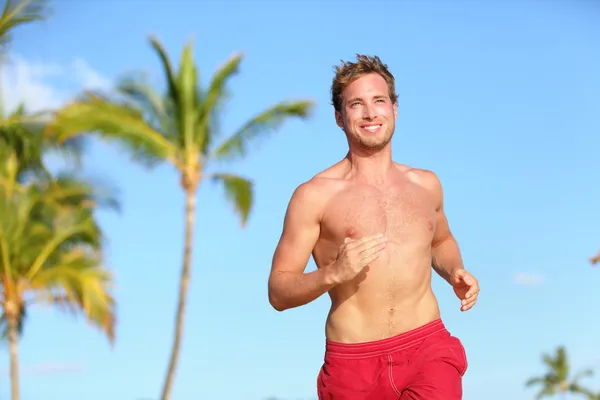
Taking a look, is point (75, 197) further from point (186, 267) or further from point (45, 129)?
point (186, 267)

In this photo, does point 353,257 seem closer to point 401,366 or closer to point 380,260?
point 380,260

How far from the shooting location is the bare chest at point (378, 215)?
5062 millimetres

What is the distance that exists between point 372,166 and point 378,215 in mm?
330

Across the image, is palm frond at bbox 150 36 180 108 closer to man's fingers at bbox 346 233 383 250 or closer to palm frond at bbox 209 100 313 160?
palm frond at bbox 209 100 313 160

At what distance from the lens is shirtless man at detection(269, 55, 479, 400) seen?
4.90 m

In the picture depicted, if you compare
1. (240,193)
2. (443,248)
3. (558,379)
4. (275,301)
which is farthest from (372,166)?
(558,379)

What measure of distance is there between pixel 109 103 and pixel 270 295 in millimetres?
14517

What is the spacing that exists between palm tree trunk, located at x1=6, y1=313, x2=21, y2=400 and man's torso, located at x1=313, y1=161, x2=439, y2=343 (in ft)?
54.7

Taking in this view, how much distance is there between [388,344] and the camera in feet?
16.2

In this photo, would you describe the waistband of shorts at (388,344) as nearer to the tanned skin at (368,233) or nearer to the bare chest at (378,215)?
the tanned skin at (368,233)

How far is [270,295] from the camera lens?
4980 mm

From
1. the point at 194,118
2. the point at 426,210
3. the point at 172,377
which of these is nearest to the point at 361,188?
the point at 426,210

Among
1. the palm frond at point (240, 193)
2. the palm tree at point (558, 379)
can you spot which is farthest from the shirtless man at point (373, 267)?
the palm tree at point (558, 379)

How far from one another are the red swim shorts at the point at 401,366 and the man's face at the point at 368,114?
3.47 ft
